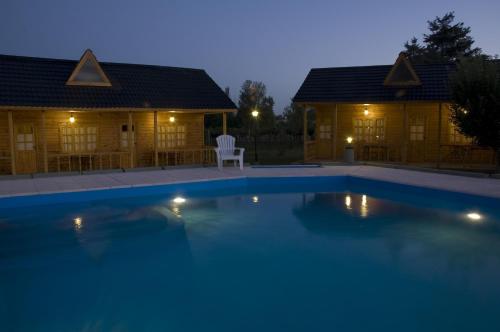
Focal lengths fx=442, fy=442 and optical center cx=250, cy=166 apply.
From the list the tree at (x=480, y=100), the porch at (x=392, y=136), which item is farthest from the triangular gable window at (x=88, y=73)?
the tree at (x=480, y=100)

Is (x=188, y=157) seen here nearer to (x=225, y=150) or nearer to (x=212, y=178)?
(x=225, y=150)

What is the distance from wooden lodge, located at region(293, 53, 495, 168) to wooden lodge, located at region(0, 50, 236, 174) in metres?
3.69

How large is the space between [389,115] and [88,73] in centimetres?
1010

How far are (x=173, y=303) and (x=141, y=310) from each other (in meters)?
0.36

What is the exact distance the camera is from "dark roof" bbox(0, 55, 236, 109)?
12.0m

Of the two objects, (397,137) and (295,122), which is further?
(295,122)

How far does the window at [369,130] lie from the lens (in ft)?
51.7

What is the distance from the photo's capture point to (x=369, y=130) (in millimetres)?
15852

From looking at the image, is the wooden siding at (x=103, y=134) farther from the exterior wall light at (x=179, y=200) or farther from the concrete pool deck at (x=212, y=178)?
the exterior wall light at (x=179, y=200)

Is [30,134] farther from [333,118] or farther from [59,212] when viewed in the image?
[333,118]

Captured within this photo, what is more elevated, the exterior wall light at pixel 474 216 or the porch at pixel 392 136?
the porch at pixel 392 136

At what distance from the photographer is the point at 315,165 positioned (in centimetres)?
1442

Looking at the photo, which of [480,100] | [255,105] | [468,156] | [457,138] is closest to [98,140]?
[480,100]

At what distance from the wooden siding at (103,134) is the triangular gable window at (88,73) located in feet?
3.23
